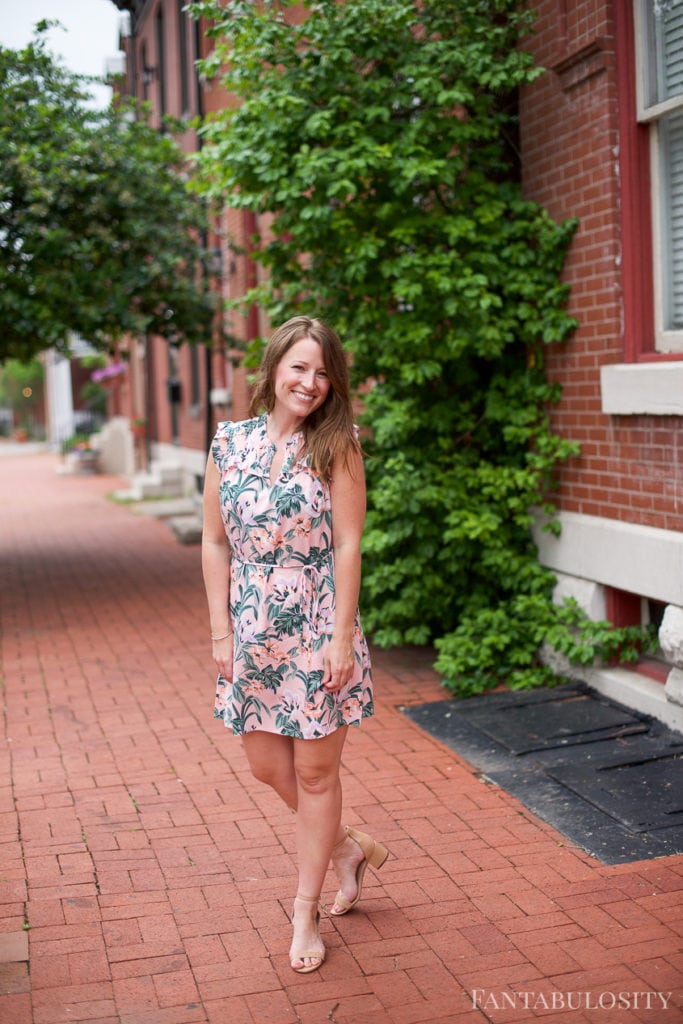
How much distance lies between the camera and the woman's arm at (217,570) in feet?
12.1

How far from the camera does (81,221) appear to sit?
10109 mm

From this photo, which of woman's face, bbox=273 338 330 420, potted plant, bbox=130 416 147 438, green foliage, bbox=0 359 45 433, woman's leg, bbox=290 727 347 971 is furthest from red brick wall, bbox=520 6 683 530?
green foliage, bbox=0 359 45 433

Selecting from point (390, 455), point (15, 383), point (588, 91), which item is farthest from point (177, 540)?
point (15, 383)

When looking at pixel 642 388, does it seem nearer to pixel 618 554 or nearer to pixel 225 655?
pixel 618 554

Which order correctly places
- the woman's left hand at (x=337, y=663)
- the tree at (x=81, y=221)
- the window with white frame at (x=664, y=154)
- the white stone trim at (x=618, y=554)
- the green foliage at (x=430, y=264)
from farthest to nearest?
the tree at (x=81, y=221), the green foliage at (x=430, y=264), the window with white frame at (x=664, y=154), the white stone trim at (x=618, y=554), the woman's left hand at (x=337, y=663)

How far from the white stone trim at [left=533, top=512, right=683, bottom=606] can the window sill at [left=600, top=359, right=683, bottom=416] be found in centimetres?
60

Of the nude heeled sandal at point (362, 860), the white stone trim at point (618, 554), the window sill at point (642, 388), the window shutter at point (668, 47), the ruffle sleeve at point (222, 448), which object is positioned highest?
the window shutter at point (668, 47)

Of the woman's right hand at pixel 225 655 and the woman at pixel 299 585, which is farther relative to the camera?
the woman's right hand at pixel 225 655

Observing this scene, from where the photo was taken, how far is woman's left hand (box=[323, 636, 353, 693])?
139 inches

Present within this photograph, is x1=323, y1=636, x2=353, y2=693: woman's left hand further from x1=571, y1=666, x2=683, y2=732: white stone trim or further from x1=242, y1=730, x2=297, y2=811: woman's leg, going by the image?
x1=571, y1=666, x2=683, y2=732: white stone trim

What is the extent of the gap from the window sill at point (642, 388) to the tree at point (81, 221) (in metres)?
5.45

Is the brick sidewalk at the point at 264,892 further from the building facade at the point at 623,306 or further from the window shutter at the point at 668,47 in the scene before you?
the window shutter at the point at 668,47

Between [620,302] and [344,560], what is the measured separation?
3015 millimetres

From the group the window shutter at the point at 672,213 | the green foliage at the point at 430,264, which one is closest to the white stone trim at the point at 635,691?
the green foliage at the point at 430,264
